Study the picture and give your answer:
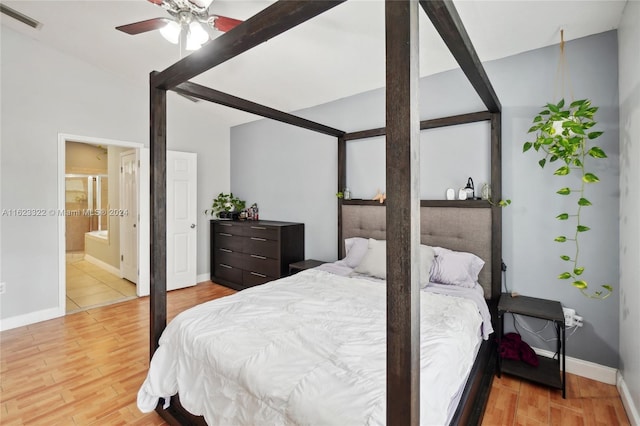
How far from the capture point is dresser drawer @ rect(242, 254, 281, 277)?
4.03 meters

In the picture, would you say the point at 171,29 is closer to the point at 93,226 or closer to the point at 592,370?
the point at 592,370

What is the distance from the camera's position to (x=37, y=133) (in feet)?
11.5

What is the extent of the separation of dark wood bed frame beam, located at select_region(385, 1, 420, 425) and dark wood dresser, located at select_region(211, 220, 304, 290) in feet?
10.3

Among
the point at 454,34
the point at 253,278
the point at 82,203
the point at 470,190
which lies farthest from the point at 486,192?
the point at 82,203

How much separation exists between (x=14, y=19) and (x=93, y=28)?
0.78 m

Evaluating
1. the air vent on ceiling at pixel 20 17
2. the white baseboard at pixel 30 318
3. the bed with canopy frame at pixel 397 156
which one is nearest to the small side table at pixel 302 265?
the bed with canopy frame at pixel 397 156

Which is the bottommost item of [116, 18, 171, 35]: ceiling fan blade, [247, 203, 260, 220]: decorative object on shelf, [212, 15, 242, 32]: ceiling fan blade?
[247, 203, 260, 220]: decorative object on shelf

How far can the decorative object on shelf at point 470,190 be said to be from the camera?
2.82 m

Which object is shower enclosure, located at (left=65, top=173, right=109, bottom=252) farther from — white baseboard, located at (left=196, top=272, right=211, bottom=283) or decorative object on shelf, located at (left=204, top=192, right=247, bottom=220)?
white baseboard, located at (left=196, top=272, right=211, bottom=283)

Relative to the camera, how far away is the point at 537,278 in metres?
2.58

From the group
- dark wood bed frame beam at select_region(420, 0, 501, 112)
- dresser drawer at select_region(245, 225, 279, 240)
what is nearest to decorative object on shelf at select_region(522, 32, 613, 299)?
dark wood bed frame beam at select_region(420, 0, 501, 112)

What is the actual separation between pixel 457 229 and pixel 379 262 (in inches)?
32.1

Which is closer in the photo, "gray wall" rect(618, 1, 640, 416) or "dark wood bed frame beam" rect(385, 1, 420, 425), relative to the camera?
"dark wood bed frame beam" rect(385, 1, 420, 425)

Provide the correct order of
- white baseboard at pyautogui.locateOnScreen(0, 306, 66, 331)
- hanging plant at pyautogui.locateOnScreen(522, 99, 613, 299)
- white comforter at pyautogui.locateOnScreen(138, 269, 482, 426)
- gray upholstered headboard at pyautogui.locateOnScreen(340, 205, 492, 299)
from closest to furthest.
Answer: white comforter at pyautogui.locateOnScreen(138, 269, 482, 426) → hanging plant at pyautogui.locateOnScreen(522, 99, 613, 299) → gray upholstered headboard at pyautogui.locateOnScreen(340, 205, 492, 299) → white baseboard at pyautogui.locateOnScreen(0, 306, 66, 331)
